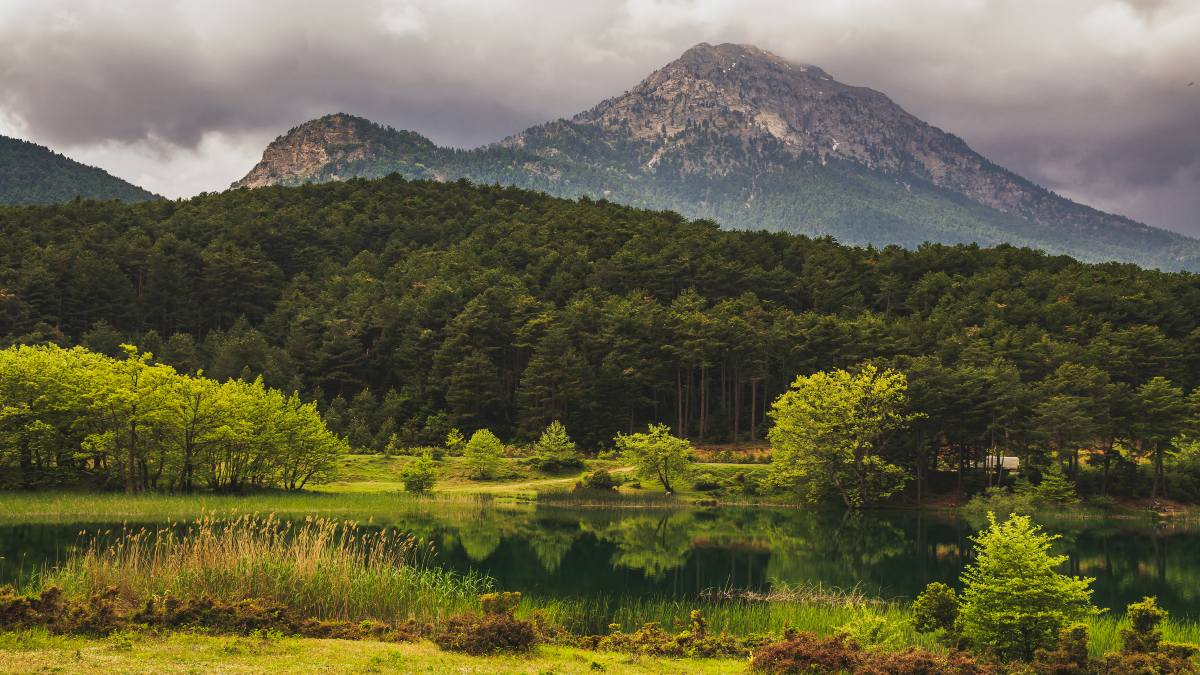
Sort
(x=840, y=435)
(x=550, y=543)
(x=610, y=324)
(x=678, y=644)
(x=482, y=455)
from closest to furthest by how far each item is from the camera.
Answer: (x=678, y=644) < (x=550, y=543) < (x=840, y=435) < (x=482, y=455) < (x=610, y=324)

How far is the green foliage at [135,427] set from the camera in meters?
42.9

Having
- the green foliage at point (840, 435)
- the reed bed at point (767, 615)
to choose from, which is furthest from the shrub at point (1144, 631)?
the green foliage at point (840, 435)

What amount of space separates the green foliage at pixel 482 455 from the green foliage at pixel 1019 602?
46126 millimetres

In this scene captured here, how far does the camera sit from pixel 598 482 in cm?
5688

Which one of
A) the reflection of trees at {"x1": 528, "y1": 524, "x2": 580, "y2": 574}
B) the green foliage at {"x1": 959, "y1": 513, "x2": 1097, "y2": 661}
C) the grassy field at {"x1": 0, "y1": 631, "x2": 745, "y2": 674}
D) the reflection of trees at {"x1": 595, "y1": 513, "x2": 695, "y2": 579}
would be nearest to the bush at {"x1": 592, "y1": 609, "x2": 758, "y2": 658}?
the grassy field at {"x1": 0, "y1": 631, "x2": 745, "y2": 674}

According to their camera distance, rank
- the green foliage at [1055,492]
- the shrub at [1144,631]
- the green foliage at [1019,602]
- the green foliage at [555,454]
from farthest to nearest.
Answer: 1. the green foliage at [555,454]
2. the green foliage at [1055,492]
3. the green foliage at [1019,602]
4. the shrub at [1144,631]

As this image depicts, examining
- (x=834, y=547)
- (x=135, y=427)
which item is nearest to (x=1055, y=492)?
(x=834, y=547)

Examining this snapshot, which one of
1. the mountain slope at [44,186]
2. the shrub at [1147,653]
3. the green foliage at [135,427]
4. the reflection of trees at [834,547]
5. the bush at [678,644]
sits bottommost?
the reflection of trees at [834,547]

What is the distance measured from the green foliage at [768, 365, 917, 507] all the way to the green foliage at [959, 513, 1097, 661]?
39.3 m

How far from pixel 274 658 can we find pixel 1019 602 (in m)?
13.0

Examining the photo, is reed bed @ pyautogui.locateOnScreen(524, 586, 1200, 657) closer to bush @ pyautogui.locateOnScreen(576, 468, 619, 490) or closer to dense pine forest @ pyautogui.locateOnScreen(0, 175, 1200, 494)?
bush @ pyautogui.locateOnScreen(576, 468, 619, 490)

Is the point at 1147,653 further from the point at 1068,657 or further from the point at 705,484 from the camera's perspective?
the point at 705,484

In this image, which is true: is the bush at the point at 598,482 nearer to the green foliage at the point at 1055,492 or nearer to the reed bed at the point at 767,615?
the green foliage at the point at 1055,492

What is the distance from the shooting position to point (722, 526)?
43.9 metres
